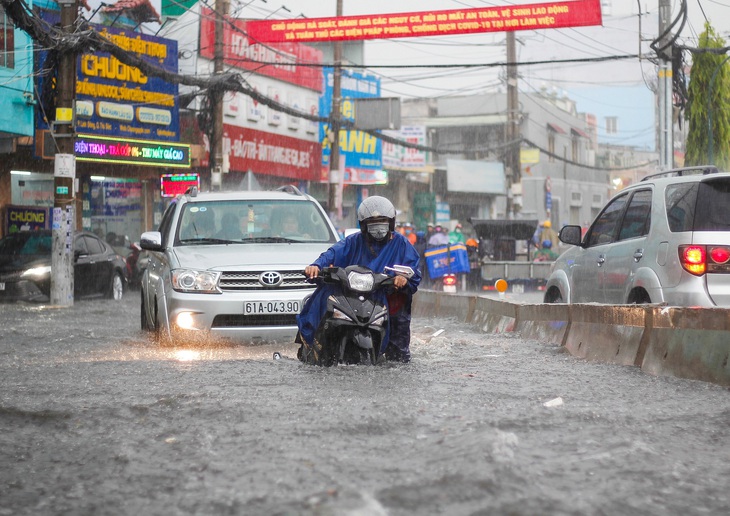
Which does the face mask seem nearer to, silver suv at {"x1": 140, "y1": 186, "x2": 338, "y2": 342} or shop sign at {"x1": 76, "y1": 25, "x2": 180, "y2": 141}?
silver suv at {"x1": 140, "y1": 186, "x2": 338, "y2": 342}

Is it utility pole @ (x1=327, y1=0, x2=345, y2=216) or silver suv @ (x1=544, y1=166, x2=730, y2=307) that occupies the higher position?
utility pole @ (x1=327, y1=0, x2=345, y2=216)

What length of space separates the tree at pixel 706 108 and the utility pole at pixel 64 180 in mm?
12136

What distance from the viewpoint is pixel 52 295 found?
19.0m

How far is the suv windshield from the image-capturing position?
10.8 metres

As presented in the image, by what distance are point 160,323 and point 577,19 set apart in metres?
15.0

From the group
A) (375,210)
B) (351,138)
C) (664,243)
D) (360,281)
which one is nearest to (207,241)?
(375,210)

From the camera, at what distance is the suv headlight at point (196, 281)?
32.0 feet

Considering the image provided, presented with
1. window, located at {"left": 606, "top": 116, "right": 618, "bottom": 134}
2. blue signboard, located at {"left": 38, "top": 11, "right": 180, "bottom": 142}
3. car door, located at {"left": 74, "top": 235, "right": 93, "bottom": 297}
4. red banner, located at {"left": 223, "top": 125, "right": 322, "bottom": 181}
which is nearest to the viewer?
car door, located at {"left": 74, "top": 235, "right": 93, "bottom": 297}

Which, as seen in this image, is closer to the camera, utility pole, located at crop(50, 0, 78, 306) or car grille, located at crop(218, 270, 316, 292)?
car grille, located at crop(218, 270, 316, 292)

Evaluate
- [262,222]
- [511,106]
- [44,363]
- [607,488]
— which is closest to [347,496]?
[607,488]

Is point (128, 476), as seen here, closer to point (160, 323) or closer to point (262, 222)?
point (160, 323)

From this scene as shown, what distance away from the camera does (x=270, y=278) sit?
9.73 metres

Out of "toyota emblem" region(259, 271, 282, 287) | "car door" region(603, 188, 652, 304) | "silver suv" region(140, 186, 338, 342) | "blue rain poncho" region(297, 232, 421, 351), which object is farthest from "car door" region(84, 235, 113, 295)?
"blue rain poncho" region(297, 232, 421, 351)

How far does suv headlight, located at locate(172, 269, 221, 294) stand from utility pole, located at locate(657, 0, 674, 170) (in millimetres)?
13415
